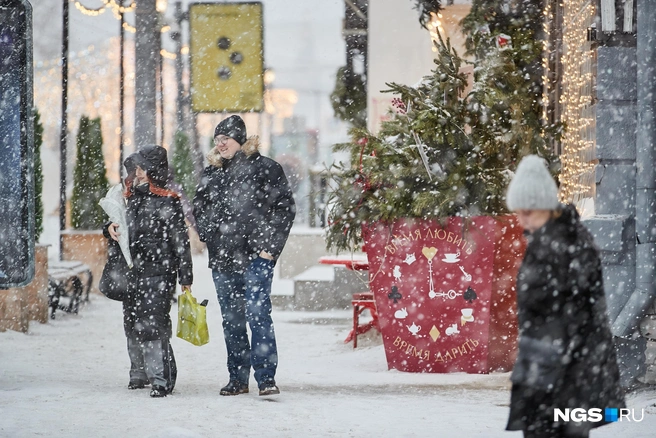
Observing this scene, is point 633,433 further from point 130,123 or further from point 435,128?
point 130,123

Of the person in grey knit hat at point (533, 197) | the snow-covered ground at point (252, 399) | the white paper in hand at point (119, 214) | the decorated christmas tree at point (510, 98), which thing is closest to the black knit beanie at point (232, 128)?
the white paper in hand at point (119, 214)

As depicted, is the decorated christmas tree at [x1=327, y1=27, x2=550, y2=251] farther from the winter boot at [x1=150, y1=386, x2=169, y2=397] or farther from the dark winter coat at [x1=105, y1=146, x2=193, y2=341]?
the winter boot at [x1=150, y1=386, x2=169, y2=397]

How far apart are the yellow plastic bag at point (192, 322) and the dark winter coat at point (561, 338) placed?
3.65m

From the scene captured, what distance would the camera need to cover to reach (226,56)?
12.5 meters

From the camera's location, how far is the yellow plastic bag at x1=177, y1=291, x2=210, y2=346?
7.18 m

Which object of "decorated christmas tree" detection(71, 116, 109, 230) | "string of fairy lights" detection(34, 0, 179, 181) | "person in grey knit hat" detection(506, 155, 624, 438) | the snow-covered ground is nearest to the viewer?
"person in grey knit hat" detection(506, 155, 624, 438)

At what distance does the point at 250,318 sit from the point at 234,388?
55 centimetres

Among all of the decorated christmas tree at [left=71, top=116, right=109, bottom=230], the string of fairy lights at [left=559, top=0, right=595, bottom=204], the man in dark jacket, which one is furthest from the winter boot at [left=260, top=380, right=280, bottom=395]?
the decorated christmas tree at [left=71, top=116, right=109, bottom=230]

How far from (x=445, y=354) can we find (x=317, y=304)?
5.86 m

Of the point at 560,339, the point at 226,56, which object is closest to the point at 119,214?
the point at 560,339

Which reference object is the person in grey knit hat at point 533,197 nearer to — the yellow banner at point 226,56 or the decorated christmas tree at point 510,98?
the decorated christmas tree at point 510,98

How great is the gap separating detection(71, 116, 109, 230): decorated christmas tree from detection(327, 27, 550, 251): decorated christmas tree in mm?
8426

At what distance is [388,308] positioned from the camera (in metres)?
8.13

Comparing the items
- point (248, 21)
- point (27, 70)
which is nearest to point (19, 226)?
point (27, 70)
